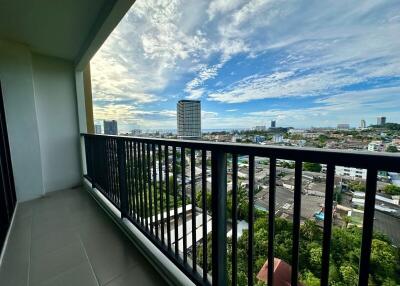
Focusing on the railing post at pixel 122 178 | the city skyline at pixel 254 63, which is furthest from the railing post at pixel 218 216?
the city skyline at pixel 254 63

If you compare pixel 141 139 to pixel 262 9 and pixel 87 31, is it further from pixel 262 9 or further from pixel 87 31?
pixel 262 9

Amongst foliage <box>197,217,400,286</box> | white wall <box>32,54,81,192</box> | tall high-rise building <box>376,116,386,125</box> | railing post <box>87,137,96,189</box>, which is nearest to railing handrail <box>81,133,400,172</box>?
foliage <box>197,217,400,286</box>

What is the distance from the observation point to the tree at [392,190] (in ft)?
1.61

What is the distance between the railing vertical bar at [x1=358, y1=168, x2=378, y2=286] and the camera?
20.6 inches

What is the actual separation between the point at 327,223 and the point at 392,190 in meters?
0.21

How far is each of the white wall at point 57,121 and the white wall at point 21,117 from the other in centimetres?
30

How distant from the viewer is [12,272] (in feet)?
4.95

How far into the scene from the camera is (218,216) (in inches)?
39.8

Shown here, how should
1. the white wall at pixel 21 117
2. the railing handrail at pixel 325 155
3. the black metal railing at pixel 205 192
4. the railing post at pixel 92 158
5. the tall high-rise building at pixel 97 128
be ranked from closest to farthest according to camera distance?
the railing handrail at pixel 325 155 < the black metal railing at pixel 205 192 < the white wall at pixel 21 117 < the railing post at pixel 92 158 < the tall high-rise building at pixel 97 128

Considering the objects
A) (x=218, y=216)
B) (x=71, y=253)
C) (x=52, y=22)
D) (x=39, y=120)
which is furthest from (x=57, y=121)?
(x=218, y=216)

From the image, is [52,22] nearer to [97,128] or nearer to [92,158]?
[92,158]

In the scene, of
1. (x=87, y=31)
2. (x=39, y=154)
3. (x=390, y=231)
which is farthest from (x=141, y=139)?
(x=39, y=154)

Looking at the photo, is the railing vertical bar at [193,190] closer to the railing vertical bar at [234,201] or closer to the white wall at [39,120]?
the railing vertical bar at [234,201]

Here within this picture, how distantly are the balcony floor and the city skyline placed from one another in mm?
1900
